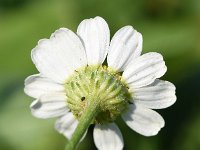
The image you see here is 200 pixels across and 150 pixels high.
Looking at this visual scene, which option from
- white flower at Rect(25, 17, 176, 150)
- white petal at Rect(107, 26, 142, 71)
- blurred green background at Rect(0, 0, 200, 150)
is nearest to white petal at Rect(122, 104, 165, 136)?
white flower at Rect(25, 17, 176, 150)

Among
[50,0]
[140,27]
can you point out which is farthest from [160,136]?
[50,0]

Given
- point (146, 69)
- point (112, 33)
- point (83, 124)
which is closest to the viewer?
point (83, 124)

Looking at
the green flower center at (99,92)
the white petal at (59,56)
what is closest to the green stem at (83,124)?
the green flower center at (99,92)

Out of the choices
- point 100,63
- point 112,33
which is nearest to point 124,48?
point 100,63

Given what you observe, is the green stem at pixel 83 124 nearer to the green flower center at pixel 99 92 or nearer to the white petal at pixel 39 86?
the green flower center at pixel 99 92

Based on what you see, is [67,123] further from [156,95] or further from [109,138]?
[156,95]

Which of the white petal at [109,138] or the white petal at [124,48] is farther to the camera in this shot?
the white petal at [109,138]
